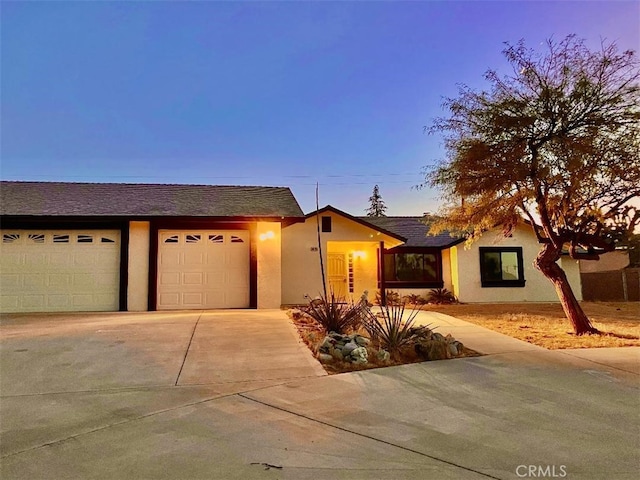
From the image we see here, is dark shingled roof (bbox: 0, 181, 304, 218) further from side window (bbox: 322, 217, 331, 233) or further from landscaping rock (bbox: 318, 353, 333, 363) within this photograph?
landscaping rock (bbox: 318, 353, 333, 363)

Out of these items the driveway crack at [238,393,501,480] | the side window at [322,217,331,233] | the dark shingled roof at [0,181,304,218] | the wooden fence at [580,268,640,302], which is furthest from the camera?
the wooden fence at [580,268,640,302]

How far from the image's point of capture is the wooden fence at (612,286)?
18562 millimetres

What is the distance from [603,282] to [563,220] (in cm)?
1288

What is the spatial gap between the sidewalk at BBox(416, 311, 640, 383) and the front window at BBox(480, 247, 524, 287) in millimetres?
10107

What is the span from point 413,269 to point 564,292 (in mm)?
Answer: 9359

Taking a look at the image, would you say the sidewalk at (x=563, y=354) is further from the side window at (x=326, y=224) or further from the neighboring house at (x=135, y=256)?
the side window at (x=326, y=224)

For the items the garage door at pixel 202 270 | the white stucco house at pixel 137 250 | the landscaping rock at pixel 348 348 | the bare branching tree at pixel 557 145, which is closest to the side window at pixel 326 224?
the white stucco house at pixel 137 250

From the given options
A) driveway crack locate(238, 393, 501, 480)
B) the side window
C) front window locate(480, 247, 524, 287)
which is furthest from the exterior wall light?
front window locate(480, 247, 524, 287)

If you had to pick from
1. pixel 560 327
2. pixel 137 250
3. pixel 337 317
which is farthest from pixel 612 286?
pixel 137 250

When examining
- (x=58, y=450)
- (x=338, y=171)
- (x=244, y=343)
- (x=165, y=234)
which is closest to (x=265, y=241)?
(x=165, y=234)

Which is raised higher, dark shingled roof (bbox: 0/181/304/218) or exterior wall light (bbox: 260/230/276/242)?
dark shingled roof (bbox: 0/181/304/218)

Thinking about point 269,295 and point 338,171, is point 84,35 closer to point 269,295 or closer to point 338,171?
point 269,295

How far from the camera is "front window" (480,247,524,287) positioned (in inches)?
711

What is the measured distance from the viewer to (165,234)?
11.8m
